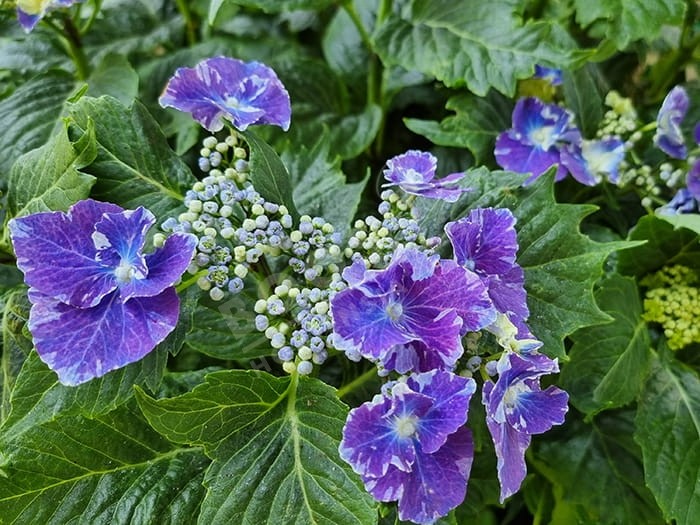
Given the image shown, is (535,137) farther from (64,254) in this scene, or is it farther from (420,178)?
(64,254)

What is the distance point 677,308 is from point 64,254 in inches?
27.8

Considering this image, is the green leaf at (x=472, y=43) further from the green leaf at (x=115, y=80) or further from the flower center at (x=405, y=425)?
the flower center at (x=405, y=425)

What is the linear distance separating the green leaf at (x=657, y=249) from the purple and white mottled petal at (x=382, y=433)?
0.47 m

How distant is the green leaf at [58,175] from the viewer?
0.62 m

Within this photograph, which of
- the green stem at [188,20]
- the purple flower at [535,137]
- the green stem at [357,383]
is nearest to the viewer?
the green stem at [357,383]

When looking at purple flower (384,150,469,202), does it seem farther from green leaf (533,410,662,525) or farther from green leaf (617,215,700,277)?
Result: green leaf (533,410,662,525)

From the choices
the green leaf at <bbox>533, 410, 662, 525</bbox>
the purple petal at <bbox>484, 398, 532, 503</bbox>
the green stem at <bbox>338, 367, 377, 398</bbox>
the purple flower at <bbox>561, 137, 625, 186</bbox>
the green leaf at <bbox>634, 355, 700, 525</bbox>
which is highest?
the purple petal at <bbox>484, 398, 532, 503</bbox>

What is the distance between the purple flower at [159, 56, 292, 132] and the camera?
0.66 meters

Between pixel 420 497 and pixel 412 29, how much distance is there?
71cm

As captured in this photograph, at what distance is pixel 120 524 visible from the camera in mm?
709

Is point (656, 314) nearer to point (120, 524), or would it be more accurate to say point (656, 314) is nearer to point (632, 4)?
point (632, 4)

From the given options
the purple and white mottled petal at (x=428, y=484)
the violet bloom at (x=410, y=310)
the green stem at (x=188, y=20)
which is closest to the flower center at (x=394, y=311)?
the violet bloom at (x=410, y=310)

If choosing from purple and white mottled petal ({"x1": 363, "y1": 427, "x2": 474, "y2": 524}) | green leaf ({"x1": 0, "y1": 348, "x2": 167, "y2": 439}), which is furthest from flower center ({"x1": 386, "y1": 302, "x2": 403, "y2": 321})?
green leaf ({"x1": 0, "y1": 348, "x2": 167, "y2": 439})

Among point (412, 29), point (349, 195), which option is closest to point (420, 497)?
point (349, 195)
